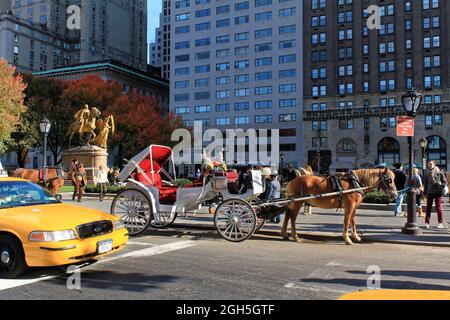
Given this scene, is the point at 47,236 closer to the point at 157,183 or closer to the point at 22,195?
Result: the point at 22,195

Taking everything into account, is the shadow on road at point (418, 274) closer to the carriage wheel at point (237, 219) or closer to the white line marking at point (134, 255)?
the carriage wheel at point (237, 219)

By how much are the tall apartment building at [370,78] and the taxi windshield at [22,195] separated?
213ft

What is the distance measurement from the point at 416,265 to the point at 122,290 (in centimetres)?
517

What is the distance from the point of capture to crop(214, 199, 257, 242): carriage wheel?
32.7ft

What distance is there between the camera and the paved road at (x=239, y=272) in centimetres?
587

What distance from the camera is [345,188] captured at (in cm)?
1033

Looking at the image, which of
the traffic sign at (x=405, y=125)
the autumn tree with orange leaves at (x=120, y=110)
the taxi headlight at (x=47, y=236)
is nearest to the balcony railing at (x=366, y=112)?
the autumn tree with orange leaves at (x=120, y=110)

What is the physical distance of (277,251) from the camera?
9188 millimetres

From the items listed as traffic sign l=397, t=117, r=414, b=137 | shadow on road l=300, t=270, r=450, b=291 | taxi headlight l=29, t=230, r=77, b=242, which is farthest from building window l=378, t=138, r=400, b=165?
taxi headlight l=29, t=230, r=77, b=242

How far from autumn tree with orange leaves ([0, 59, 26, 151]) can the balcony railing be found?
2022 inches

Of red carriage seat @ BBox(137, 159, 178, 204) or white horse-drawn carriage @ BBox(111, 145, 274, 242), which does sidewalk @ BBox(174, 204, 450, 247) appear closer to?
white horse-drawn carriage @ BBox(111, 145, 274, 242)

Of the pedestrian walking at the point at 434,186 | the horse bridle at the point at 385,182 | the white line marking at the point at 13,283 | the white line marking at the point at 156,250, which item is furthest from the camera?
the pedestrian walking at the point at 434,186

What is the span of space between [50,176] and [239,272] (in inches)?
632
